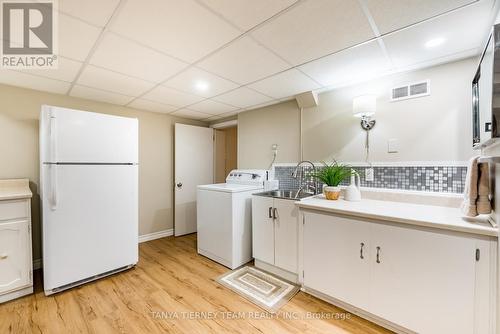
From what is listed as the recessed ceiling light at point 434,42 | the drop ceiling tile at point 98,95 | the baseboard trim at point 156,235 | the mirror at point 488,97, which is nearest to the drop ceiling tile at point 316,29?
the recessed ceiling light at point 434,42

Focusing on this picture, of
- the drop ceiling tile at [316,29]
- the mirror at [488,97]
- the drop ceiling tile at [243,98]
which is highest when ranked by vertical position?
the drop ceiling tile at [316,29]

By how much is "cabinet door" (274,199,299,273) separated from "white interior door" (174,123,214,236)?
6.62 ft

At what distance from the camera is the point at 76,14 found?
4.07ft

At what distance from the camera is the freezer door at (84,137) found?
6.14 feet

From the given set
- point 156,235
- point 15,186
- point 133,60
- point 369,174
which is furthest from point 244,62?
point 156,235

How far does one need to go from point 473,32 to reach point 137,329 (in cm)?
315

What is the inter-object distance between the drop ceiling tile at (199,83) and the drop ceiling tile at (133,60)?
12 centimetres

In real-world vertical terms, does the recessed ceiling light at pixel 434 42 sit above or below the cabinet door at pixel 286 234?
above

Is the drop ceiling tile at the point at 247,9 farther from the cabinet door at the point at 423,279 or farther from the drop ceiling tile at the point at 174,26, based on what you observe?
the cabinet door at the point at 423,279

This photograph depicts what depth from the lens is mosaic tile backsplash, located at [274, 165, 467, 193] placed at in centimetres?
175

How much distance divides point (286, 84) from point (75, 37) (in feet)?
6.01

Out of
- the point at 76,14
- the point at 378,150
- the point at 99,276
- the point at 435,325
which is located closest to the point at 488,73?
the point at 378,150

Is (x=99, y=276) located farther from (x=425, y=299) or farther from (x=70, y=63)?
(x=425, y=299)

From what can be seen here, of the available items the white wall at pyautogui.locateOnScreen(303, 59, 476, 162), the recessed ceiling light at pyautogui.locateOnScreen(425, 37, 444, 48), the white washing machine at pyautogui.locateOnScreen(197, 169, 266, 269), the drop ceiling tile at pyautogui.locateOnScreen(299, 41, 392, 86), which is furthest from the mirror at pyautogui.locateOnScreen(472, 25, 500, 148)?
the white washing machine at pyautogui.locateOnScreen(197, 169, 266, 269)
